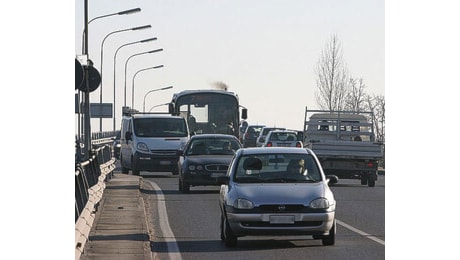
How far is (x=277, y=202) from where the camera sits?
17.6 meters

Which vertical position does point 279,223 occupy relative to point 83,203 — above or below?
below

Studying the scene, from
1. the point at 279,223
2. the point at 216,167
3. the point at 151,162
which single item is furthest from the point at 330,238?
the point at 151,162

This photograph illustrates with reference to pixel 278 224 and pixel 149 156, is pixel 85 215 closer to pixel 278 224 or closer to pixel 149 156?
pixel 278 224

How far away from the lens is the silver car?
689 inches

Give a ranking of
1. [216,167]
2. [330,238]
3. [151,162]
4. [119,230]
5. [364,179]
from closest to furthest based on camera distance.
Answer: [330,238], [119,230], [216,167], [364,179], [151,162]

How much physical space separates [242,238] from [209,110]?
3274 cm

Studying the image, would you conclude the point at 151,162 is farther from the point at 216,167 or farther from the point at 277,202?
the point at 277,202

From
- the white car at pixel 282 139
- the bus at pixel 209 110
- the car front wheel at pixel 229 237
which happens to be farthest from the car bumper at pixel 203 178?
the white car at pixel 282 139

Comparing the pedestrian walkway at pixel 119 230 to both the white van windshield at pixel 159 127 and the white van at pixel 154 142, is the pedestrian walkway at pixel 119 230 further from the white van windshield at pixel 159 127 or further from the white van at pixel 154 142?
the white van windshield at pixel 159 127

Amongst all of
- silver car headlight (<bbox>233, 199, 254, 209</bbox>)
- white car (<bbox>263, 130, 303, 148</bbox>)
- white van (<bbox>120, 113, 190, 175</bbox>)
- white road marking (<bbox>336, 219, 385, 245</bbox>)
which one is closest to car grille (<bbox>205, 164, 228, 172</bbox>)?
white road marking (<bbox>336, 219, 385, 245</bbox>)

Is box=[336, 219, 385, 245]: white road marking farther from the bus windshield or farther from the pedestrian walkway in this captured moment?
the bus windshield
